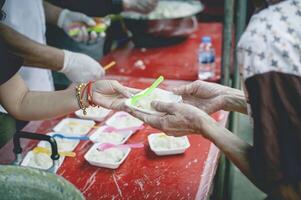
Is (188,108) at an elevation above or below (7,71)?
below

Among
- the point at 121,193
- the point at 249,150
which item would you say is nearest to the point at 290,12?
the point at 249,150

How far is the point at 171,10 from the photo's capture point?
374 cm

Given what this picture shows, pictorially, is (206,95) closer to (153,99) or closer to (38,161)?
(153,99)

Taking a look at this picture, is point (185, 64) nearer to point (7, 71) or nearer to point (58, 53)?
point (58, 53)

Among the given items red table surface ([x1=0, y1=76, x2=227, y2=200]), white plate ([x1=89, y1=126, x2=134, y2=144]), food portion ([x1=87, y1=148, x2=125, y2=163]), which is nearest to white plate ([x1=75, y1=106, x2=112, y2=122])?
white plate ([x1=89, y1=126, x2=134, y2=144])

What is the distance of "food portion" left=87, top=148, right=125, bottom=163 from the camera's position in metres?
1.96

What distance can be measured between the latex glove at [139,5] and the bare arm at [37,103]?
157 centimetres

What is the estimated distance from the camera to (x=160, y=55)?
11.4ft

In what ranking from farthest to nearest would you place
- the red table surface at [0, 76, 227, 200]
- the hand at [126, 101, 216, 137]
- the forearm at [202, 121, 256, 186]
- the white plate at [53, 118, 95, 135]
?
the white plate at [53, 118, 95, 135], the red table surface at [0, 76, 227, 200], the hand at [126, 101, 216, 137], the forearm at [202, 121, 256, 186]

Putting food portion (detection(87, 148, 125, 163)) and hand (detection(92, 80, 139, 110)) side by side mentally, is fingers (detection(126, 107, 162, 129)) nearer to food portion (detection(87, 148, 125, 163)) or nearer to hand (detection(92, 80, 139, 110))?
hand (detection(92, 80, 139, 110))

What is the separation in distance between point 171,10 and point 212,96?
1.89m

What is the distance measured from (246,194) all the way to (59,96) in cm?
229

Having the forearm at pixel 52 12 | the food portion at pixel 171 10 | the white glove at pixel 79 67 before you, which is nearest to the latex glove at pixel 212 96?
the white glove at pixel 79 67

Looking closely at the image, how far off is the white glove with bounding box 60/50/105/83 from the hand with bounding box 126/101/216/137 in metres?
0.79
